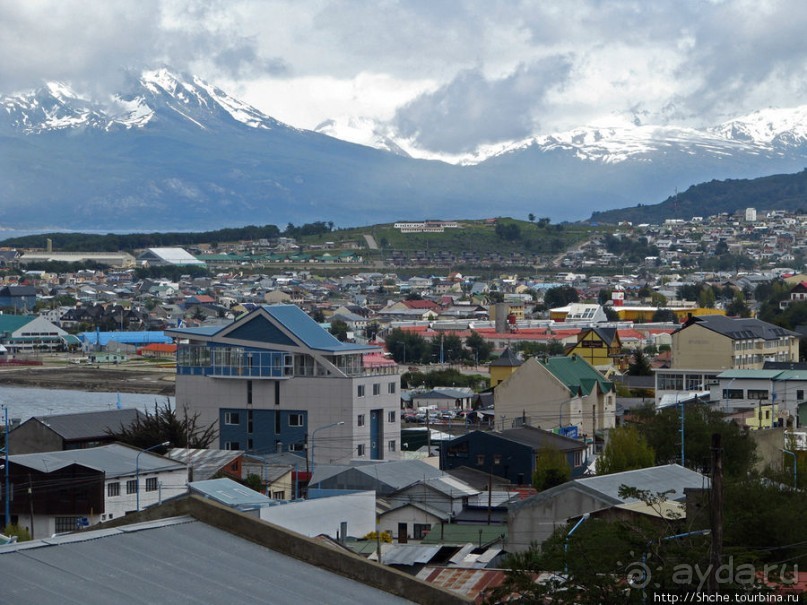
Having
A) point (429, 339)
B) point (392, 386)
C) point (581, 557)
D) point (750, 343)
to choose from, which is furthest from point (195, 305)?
point (581, 557)

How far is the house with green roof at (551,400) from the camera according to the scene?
111ft

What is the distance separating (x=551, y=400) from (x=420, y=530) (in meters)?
15.1

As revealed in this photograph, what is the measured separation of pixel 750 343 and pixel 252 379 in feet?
65.7

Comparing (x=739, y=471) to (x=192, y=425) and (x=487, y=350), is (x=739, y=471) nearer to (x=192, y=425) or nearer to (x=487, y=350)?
(x=192, y=425)

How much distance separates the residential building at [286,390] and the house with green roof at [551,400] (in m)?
5.53

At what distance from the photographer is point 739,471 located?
2039cm

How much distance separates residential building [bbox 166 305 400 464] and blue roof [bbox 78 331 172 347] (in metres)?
50.5

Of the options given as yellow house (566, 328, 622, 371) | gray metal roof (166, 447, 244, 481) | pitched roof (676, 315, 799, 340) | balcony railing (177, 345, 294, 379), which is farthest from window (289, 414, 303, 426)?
yellow house (566, 328, 622, 371)

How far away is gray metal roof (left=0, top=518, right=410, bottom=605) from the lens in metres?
6.03

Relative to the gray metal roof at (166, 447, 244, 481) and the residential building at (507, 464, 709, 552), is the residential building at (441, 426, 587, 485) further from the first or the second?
the residential building at (507, 464, 709, 552)

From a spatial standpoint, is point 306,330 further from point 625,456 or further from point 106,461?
point 106,461

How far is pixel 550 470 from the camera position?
2330cm

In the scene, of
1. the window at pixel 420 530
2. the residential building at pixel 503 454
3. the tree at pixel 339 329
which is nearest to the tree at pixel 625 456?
the residential building at pixel 503 454

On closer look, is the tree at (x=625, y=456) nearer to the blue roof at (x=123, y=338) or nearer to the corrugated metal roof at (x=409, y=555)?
the corrugated metal roof at (x=409, y=555)
